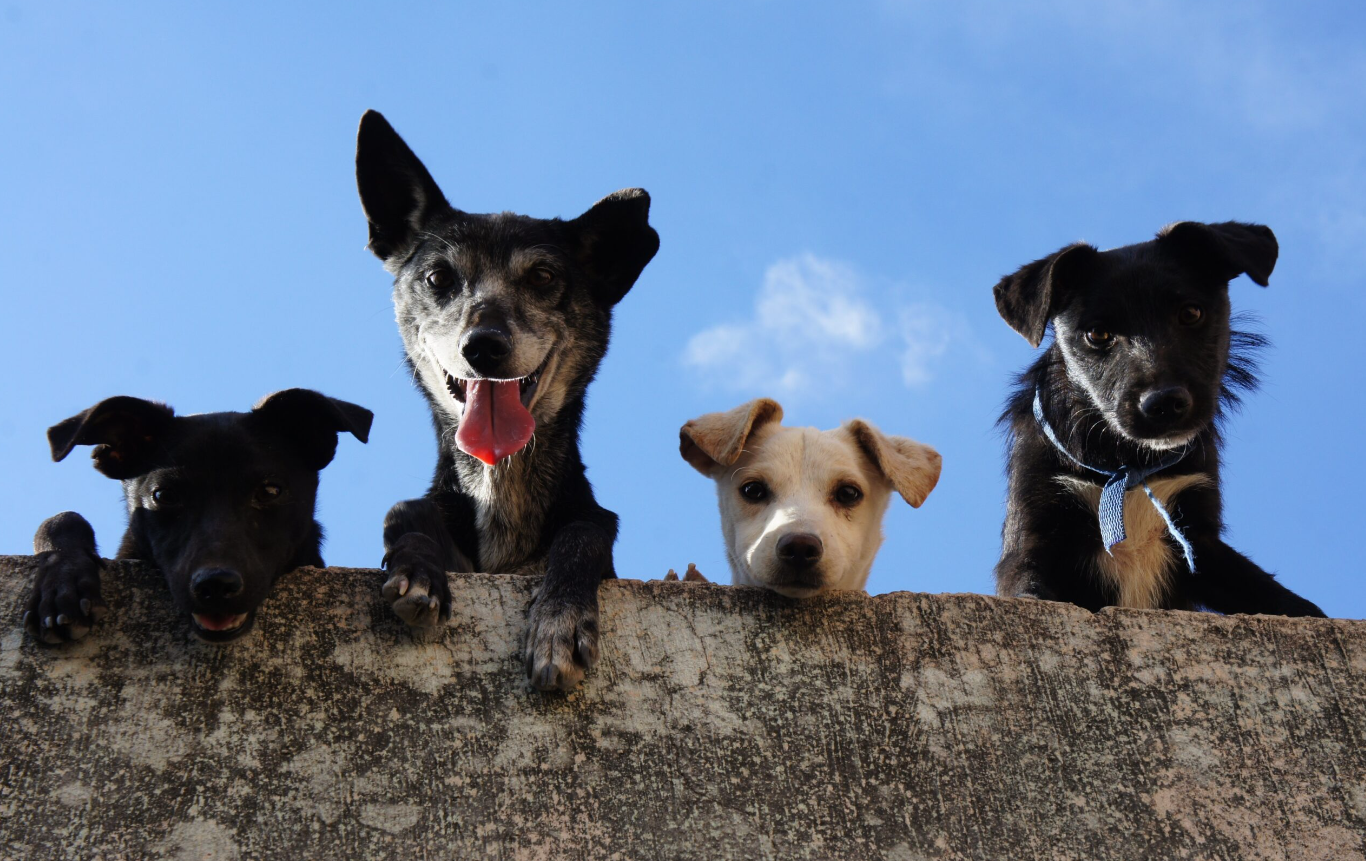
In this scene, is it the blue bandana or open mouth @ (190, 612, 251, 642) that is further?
the blue bandana

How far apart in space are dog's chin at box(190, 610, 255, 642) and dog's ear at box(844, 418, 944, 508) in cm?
268

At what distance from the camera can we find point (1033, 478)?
5238 millimetres

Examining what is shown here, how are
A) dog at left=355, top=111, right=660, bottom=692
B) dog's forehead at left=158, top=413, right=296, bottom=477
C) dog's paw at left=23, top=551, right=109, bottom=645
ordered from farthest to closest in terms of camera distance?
dog at left=355, top=111, right=660, bottom=692, dog's forehead at left=158, top=413, right=296, bottom=477, dog's paw at left=23, top=551, right=109, bottom=645

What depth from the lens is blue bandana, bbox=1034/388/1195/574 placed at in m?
4.90

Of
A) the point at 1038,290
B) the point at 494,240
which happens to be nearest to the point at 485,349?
the point at 494,240

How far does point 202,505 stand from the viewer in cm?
373

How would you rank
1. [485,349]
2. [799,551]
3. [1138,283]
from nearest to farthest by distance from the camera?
[799,551] < [485,349] < [1138,283]

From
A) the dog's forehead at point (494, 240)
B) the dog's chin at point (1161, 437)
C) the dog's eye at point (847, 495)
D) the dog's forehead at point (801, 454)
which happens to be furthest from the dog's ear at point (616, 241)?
the dog's chin at point (1161, 437)

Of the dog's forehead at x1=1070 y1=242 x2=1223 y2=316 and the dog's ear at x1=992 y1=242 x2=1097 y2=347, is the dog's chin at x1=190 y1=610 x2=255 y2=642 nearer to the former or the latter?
the dog's ear at x1=992 y1=242 x2=1097 y2=347

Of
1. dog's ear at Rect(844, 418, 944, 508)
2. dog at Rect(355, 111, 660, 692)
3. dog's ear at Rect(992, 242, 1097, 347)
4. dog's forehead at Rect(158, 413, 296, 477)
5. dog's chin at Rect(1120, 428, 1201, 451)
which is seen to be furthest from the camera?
dog's ear at Rect(992, 242, 1097, 347)

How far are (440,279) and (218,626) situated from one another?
2.23m

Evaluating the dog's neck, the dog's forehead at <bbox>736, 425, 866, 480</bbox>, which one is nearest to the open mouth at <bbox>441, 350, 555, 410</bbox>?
the dog's neck

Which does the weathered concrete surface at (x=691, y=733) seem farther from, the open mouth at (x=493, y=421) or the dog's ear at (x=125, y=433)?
the open mouth at (x=493, y=421)

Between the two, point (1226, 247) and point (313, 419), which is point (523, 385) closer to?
point (313, 419)
